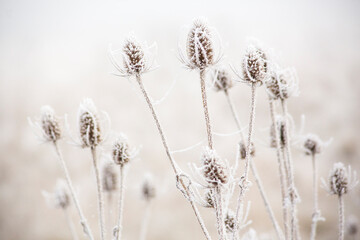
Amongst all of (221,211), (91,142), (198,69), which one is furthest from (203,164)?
(91,142)

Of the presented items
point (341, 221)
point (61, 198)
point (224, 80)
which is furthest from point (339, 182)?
point (61, 198)

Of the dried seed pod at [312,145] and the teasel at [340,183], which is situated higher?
the dried seed pod at [312,145]

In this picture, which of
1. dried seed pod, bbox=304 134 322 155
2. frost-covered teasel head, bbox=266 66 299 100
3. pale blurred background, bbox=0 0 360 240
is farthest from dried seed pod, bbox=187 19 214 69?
pale blurred background, bbox=0 0 360 240

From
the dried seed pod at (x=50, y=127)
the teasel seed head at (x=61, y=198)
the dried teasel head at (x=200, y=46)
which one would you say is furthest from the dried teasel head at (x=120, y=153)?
the teasel seed head at (x=61, y=198)

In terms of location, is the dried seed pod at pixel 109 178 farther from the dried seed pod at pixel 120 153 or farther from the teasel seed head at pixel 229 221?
the teasel seed head at pixel 229 221

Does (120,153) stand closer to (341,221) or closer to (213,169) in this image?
(213,169)
